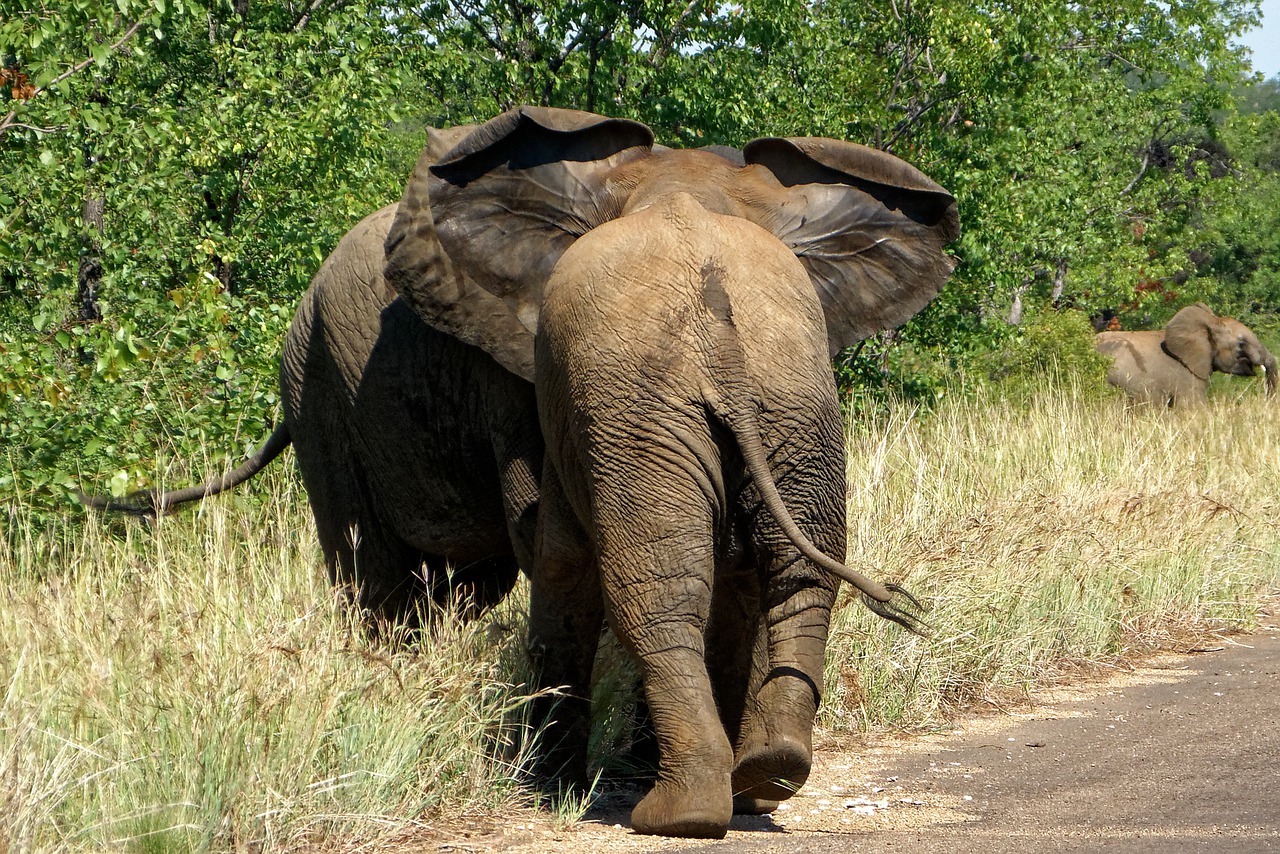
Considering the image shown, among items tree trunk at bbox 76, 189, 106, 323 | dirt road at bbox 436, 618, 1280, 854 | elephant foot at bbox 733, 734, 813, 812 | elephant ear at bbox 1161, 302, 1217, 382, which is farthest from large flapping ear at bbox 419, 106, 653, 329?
elephant ear at bbox 1161, 302, 1217, 382

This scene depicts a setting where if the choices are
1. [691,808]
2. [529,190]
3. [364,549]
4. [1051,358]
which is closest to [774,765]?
[691,808]

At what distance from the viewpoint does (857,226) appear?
5020mm

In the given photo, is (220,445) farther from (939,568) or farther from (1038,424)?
(1038,424)

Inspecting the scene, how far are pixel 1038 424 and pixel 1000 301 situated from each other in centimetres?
346

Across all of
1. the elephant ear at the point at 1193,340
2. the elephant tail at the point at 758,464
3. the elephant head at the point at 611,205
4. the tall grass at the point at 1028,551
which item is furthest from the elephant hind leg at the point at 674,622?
the elephant ear at the point at 1193,340

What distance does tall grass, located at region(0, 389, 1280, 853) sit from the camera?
4148 mm

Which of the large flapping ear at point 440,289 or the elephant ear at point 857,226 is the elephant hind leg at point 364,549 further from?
the elephant ear at point 857,226

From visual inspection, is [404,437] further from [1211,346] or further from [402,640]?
[1211,346]

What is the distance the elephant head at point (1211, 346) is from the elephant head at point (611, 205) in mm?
21348

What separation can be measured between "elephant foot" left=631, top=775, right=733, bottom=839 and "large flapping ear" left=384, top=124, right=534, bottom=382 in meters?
1.35

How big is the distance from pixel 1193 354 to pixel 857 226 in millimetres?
21567

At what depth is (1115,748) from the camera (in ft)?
19.6

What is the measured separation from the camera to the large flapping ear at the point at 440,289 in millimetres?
4910

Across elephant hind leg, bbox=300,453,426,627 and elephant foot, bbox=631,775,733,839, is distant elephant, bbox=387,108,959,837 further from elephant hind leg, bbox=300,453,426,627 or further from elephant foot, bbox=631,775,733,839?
elephant hind leg, bbox=300,453,426,627
